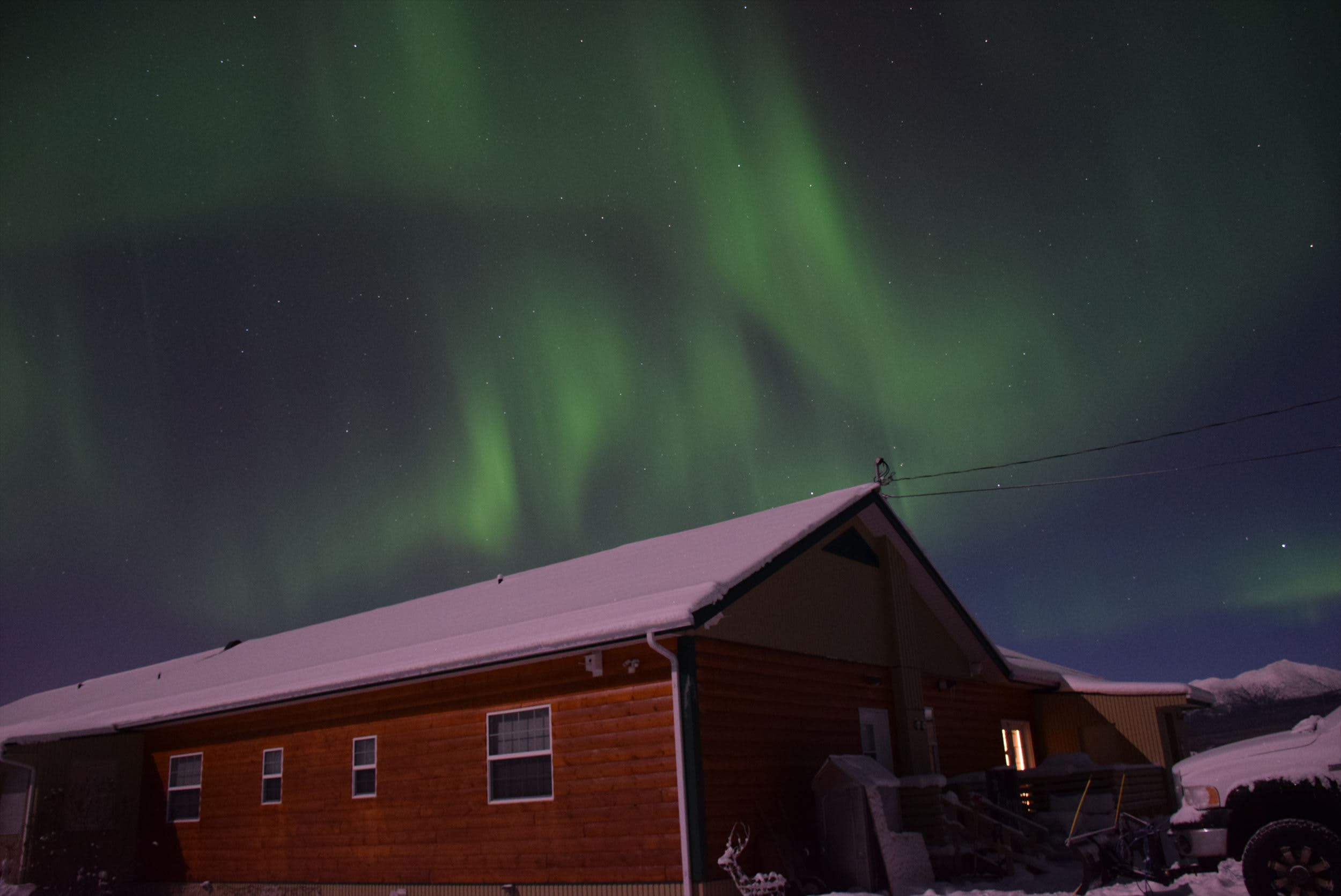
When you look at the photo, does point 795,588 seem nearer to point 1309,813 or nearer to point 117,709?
point 1309,813

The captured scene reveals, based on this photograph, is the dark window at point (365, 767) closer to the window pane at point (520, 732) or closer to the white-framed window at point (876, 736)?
the window pane at point (520, 732)

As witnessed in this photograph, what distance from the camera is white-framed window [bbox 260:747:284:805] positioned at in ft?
60.1

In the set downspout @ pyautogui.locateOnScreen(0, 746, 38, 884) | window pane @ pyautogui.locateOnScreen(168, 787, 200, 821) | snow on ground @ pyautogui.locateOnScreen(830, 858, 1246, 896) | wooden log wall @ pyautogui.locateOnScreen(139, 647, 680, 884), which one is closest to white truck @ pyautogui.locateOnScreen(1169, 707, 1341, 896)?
snow on ground @ pyautogui.locateOnScreen(830, 858, 1246, 896)

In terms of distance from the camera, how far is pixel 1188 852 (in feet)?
32.6

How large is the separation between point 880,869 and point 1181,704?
12900mm

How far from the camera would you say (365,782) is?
16891 mm

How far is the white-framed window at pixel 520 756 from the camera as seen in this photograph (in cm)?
1442

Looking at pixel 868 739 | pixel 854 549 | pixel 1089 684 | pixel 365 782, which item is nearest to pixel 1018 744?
pixel 1089 684

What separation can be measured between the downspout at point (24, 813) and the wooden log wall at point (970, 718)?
1773cm

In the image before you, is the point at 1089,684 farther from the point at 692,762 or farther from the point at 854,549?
the point at 692,762

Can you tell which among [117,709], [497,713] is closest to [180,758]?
[117,709]

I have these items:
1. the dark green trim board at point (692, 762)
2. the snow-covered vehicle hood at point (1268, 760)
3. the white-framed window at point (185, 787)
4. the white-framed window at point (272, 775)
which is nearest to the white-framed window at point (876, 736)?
the dark green trim board at point (692, 762)

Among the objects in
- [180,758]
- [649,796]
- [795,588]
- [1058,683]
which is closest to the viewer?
[649,796]

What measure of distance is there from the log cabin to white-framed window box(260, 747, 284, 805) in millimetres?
50
